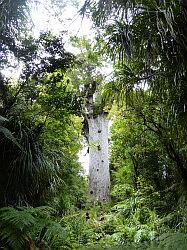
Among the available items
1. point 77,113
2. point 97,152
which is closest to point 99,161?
point 97,152

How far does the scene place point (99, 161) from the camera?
8820mm

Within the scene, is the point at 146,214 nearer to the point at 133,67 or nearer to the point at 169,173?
the point at 169,173

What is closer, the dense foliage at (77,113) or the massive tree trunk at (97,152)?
the dense foliage at (77,113)

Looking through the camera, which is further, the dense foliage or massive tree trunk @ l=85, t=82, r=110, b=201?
massive tree trunk @ l=85, t=82, r=110, b=201

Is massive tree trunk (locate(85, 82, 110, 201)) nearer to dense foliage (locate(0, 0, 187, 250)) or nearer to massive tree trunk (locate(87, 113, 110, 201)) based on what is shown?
massive tree trunk (locate(87, 113, 110, 201))

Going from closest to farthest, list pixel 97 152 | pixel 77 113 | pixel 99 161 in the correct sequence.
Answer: pixel 77 113
pixel 99 161
pixel 97 152

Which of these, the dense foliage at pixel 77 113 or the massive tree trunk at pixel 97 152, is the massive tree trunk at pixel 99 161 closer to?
the massive tree trunk at pixel 97 152

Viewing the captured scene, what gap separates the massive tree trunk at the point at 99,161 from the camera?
8475mm

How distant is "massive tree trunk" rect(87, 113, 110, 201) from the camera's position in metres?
8.48

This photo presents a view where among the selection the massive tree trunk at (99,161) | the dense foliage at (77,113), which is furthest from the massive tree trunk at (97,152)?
the dense foliage at (77,113)

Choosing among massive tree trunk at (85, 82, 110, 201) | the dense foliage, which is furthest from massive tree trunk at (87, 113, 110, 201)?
the dense foliage

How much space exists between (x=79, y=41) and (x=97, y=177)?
3.58 metres

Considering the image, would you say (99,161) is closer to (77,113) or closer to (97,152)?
(97,152)

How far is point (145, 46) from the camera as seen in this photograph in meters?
4.48
